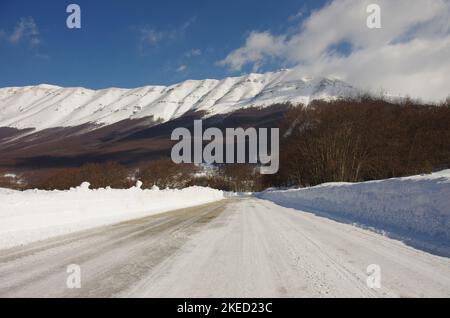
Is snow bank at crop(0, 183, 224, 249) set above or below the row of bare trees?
below

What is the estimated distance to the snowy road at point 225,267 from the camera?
418 cm

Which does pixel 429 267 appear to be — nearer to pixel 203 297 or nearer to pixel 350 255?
pixel 350 255

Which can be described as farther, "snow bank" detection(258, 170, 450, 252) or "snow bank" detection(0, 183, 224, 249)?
"snow bank" detection(0, 183, 224, 249)

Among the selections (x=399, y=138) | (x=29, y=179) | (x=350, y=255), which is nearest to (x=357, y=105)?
(x=399, y=138)

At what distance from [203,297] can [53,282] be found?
2056 mm

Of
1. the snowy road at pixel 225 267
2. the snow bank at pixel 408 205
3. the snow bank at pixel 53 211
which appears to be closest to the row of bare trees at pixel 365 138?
the snow bank at pixel 408 205

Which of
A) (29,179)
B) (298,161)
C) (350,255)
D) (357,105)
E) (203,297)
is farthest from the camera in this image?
(29,179)

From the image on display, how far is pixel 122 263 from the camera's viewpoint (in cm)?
571

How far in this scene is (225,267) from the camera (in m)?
5.35

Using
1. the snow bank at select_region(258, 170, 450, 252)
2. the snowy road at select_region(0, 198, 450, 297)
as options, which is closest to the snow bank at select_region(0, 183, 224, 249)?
the snowy road at select_region(0, 198, 450, 297)

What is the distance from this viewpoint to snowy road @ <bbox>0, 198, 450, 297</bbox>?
4.18 meters

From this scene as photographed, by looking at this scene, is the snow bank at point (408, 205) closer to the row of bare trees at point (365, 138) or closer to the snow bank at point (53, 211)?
the snow bank at point (53, 211)

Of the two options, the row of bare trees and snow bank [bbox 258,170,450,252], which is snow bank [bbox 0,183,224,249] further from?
the row of bare trees

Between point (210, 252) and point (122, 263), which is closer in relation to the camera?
point (122, 263)
